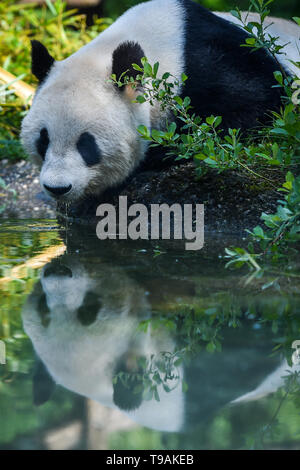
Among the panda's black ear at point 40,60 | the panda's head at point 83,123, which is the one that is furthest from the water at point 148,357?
the panda's black ear at point 40,60

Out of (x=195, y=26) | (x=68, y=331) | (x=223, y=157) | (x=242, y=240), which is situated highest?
(x=195, y=26)

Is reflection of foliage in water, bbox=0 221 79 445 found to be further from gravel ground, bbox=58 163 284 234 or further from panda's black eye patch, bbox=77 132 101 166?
gravel ground, bbox=58 163 284 234

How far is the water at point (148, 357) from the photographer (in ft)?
4.33

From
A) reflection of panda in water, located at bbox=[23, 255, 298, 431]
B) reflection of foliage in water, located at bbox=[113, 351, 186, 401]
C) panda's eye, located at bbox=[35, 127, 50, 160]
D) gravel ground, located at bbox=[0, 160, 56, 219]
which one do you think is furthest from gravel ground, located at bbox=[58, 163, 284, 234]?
reflection of foliage in water, located at bbox=[113, 351, 186, 401]

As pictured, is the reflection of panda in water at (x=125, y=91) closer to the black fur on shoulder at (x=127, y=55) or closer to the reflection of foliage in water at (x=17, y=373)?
the black fur on shoulder at (x=127, y=55)

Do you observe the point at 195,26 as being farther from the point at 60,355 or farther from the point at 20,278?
the point at 60,355

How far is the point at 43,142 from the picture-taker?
3.95 metres

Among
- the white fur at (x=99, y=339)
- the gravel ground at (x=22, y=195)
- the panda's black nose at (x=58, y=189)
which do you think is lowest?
the gravel ground at (x=22, y=195)

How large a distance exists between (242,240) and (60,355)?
1755mm

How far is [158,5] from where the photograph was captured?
4.45m

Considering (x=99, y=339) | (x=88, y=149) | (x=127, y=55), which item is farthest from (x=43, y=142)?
(x=99, y=339)

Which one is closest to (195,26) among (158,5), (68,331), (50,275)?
(158,5)

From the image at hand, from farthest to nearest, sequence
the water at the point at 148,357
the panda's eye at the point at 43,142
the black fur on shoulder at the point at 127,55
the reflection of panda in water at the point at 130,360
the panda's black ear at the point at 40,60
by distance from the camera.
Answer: the panda's black ear at the point at 40,60 < the panda's eye at the point at 43,142 < the black fur on shoulder at the point at 127,55 < the reflection of panda in water at the point at 130,360 < the water at the point at 148,357

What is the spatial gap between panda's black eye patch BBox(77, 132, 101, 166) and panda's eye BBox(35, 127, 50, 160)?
247mm
